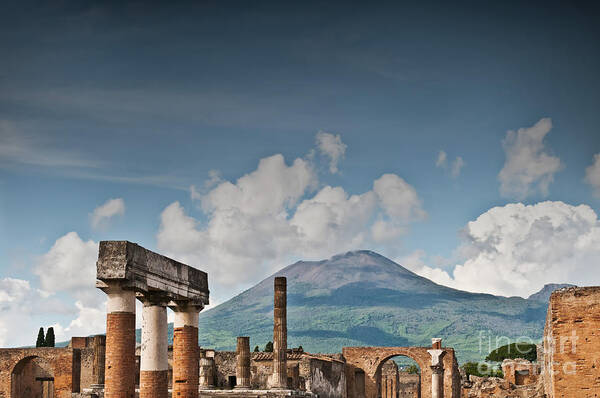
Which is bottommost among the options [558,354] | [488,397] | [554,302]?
[488,397]

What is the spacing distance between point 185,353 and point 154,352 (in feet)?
4.78

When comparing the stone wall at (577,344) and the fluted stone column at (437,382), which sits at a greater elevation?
the stone wall at (577,344)

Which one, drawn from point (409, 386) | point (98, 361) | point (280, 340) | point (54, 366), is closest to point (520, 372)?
point (409, 386)

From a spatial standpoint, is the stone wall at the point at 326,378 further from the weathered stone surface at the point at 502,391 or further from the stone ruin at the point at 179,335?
the weathered stone surface at the point at 502,391

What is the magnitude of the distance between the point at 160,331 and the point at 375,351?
3824 centimetres

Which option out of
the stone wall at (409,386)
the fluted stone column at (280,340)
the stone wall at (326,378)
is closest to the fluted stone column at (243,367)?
the fluted stone column at (280,340)

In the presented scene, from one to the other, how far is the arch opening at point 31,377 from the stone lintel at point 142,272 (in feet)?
109

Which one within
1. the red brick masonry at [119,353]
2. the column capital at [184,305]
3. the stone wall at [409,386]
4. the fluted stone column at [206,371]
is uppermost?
the column capital at [184,305]

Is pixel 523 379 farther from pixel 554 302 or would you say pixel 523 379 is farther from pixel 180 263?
pixel 180 263

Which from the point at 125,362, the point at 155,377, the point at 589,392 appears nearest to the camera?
the point at 125,362

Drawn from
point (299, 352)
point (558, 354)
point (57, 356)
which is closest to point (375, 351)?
point (299, 352)

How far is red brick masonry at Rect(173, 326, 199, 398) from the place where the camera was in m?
19.8

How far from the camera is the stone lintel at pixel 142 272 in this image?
640 inches

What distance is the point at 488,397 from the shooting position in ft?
144
